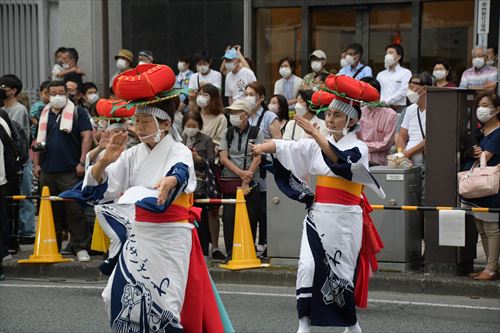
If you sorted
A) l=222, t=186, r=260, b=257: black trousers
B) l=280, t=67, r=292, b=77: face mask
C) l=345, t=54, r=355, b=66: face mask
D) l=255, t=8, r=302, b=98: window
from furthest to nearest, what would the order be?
1. l=255, t=8, r=302, b=98: window
2. l=280, t=67, r=292, b=77: face mask
3. l=345, t=54, r=355, b=66: face mask
4. l=222, t=186, r=260, b=257: black trousers

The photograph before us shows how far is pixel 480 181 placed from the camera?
9906 millimetres

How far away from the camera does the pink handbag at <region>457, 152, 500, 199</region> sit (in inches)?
389

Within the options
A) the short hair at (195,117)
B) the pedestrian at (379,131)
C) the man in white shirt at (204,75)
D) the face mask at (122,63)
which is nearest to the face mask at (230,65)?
the man in white shirt at (204,75)

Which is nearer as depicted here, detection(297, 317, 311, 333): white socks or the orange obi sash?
the orange obi sash

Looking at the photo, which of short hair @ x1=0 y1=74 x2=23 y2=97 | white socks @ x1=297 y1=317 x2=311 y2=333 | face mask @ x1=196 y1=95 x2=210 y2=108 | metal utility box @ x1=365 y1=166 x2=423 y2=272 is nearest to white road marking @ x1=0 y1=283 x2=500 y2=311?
metal utility box @ x1=365 y1=166 x2=423 y2=272

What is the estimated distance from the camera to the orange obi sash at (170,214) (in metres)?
6.17

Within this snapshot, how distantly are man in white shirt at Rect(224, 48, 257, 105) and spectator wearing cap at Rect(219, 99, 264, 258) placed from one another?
8.55 ft

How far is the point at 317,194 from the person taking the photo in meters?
7.52

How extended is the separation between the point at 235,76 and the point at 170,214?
7.90 m

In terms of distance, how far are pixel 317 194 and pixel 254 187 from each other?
147 inches

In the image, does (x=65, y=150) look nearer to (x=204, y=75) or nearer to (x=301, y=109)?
(x=301, y=109)

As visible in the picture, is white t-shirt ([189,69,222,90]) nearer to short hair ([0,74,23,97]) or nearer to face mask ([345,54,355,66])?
face mask ([345,54,355,66])

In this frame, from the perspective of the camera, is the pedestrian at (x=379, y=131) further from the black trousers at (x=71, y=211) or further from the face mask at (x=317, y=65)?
the black trousers at (x=71, y=211)

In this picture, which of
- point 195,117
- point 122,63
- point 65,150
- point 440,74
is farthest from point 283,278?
point 122,63
